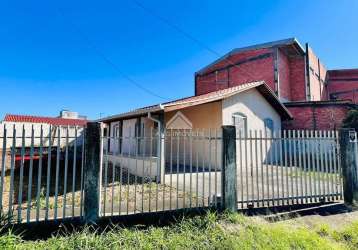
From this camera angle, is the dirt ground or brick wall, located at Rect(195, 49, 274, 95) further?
brick wall, located at Rect(195, 49, 274, 95)

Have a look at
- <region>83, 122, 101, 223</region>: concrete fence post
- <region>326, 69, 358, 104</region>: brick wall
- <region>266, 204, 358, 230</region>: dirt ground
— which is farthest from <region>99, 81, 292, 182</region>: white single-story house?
<region>326, 69, 358, 104</region>: brick wall

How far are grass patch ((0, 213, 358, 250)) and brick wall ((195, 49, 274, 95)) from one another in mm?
15374

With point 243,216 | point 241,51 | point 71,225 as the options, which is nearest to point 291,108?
point 241,51

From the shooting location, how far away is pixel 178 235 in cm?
464

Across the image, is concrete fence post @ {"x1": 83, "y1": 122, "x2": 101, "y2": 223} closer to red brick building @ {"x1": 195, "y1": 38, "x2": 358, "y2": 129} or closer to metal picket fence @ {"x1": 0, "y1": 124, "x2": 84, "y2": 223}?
metal picket fence @ {"x1": 0, "y1": 124, "x2": 84, "y2": 223}

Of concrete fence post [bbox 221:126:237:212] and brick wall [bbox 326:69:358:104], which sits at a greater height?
brick wall [bbox 326:69:358:104]

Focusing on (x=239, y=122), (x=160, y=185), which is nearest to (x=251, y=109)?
(x=239, y=122)

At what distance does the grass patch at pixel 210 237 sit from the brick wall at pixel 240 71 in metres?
15.4

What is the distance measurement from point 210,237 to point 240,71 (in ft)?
61.4

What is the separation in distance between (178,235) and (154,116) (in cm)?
537

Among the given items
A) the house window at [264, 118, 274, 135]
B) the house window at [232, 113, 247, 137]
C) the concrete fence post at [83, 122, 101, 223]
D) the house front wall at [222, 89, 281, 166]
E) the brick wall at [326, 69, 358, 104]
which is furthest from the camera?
the brick wall at [326, 69, 358, 104]

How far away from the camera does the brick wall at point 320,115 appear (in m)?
16.0

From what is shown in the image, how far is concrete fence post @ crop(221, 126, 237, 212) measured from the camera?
5512 mm

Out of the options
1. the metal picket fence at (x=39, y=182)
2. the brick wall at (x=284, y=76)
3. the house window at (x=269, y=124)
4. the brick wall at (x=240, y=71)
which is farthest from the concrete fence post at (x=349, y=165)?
the brick wall at (x=240, y=71)
